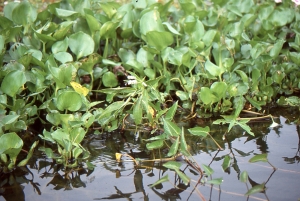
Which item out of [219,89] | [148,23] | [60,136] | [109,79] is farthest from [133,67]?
[60,136]

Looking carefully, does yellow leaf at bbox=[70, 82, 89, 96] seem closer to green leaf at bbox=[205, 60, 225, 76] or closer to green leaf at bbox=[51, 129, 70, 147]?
green leaf at bbox=[51, 129, 70, 147]

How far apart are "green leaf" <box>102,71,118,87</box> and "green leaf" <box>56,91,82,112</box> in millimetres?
425

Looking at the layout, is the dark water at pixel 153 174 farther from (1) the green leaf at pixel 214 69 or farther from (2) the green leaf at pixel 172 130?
(1) the green leaf at pixel 214 69

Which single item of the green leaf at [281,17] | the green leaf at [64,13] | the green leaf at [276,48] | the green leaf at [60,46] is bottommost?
the green leaf at [276,48]

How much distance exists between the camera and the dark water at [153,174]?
179 cm

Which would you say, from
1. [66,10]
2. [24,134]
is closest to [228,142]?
[24,134]

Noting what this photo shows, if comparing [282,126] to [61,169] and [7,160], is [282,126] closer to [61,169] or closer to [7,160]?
[61,169]

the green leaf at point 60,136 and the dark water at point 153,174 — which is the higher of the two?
the green leaf at point 60,136

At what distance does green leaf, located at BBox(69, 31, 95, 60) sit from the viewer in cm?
246

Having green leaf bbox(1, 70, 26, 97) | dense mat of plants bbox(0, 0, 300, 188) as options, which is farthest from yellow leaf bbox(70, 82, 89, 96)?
green leaf bbox(1, 70, 26, 97)

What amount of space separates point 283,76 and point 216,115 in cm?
43

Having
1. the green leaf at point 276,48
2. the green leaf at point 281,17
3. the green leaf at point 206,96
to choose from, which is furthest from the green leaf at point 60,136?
the green leaf at point 281,17

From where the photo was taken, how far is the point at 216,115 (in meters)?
2.44

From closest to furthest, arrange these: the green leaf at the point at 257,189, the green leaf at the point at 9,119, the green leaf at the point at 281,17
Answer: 1. the green leaf at the point at 257,189
2. the green leaf at the point at 9,119
3. the green leaf at the point at 281,17
